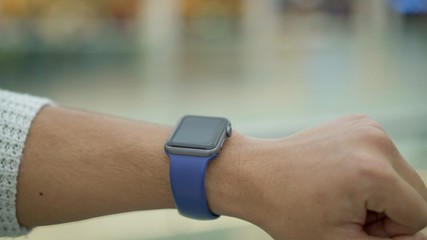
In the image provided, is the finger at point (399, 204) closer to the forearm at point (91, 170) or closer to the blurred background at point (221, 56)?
the forearm at point (91, 170)

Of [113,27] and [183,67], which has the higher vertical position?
[113,27]

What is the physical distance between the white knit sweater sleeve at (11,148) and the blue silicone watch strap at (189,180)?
0.80ft

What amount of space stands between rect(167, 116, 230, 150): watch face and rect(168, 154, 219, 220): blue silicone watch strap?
0.02 metres

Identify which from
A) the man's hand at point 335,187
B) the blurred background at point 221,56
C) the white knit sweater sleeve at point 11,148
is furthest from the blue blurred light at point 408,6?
the white knit sweater sleeve at point 11,148


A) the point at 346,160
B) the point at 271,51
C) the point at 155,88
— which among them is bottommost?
the point at 155,88

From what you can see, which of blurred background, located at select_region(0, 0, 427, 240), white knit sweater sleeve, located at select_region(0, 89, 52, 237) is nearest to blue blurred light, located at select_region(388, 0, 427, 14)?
blurred background, located at select_region(0, 0, 427, 240)

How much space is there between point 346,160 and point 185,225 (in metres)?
0.47

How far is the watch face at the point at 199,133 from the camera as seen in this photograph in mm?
722

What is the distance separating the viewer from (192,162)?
71 cm

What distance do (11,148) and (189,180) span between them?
0.28 metres

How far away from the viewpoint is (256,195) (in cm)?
69

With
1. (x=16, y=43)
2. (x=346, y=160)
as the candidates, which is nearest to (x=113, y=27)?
(x=16, y=43)

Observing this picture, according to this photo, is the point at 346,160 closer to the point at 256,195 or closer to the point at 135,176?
the point at 256,195

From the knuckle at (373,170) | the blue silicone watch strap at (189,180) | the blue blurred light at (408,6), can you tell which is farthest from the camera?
the blue blurred light at (408,6)
